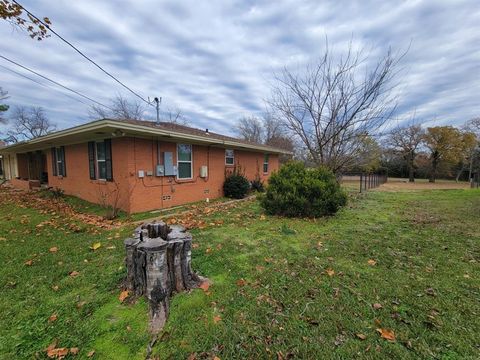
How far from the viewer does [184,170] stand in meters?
8.46

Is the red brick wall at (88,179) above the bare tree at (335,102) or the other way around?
the other way around

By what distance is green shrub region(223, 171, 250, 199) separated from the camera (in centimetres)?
1036

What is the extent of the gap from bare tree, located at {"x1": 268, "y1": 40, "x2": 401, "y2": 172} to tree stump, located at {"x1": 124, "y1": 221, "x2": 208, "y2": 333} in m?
7.34

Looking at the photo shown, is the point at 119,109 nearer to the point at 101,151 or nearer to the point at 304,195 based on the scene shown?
the point at 101,151

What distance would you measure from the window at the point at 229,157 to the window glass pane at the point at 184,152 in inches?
103

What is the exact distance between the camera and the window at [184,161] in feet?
26.8

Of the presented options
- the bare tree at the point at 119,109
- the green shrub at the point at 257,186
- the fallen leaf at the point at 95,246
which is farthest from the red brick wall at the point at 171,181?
the bare tree at the point at 119,109

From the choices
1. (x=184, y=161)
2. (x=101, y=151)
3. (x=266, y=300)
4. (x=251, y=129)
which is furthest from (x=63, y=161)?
(x=251, y=129)

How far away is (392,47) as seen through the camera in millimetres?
6863

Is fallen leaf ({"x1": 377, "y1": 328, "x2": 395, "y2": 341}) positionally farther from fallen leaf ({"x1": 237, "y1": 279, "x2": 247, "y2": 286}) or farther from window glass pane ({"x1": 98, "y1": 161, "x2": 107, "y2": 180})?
window glass pane ({"x1": 98, "y1": 161, "x2": 107, "y2": 180})

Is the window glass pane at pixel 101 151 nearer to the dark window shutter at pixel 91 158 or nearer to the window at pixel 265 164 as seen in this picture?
the dark window shutter at pixel 91 158

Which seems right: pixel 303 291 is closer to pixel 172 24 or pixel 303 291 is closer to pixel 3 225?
pixel 3 225

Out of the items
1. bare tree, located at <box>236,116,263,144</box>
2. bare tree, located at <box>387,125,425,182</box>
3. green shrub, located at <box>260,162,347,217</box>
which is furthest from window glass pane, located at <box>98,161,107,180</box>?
bare tree, located at <box>387,125,425,182</box>

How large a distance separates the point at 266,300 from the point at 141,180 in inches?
229
